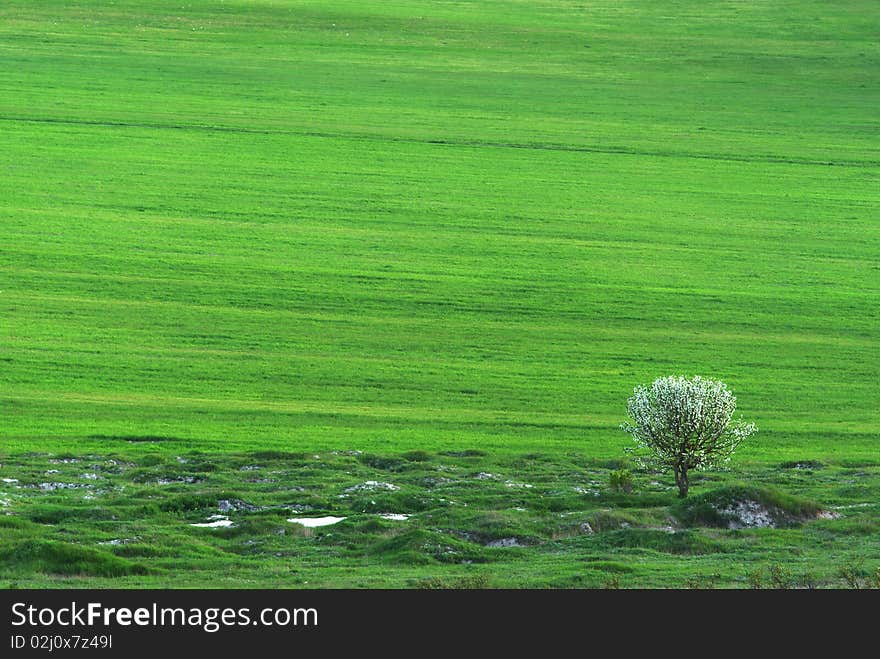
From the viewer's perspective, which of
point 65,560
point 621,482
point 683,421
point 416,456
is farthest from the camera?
point 416,456

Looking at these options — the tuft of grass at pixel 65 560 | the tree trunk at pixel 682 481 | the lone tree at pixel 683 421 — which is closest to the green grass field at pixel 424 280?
the tuft of grass at pixel 65 560

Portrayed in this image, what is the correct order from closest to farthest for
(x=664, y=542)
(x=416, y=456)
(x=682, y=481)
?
(x=664, y=542), (x=682, y=481), (x=416, y=456)

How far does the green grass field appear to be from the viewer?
102ft

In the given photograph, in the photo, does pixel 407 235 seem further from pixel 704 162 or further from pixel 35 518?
pixel 35 518

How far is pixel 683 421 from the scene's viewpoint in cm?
3544

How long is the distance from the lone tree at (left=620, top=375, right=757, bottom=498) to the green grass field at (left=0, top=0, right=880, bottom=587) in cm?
159

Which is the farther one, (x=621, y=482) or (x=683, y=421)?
(x=621, y=482)

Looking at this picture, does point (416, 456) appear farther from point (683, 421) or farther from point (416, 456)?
point (683, 421)

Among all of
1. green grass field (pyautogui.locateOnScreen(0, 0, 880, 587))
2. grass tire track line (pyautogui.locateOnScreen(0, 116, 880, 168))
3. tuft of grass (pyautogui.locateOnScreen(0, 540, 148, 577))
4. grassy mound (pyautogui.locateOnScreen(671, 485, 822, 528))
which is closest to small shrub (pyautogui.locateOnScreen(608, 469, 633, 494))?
green grass field (pyautogui.locateOnScreen(0, 0, 880, 587))

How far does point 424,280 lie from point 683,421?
25.6 m

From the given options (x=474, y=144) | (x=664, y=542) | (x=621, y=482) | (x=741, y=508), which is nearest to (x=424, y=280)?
(x=474, y=144)

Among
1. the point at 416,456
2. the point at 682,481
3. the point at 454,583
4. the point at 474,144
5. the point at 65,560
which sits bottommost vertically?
the point at 454,583

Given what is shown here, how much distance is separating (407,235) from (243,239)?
8046 mm

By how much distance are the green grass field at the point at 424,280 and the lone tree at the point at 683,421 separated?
5.20ft
